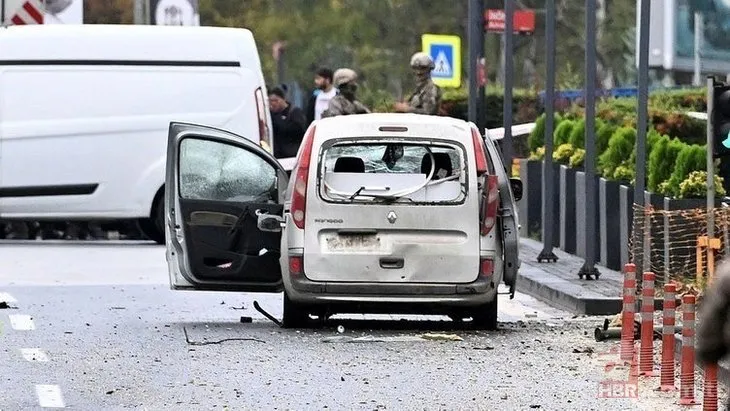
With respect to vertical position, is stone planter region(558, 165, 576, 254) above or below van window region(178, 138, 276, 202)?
below

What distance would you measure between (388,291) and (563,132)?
10.4m

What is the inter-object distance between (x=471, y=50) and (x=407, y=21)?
3803 cm

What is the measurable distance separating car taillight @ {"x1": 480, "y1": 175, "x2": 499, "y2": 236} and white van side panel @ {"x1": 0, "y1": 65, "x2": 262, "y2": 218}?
10.2 meters

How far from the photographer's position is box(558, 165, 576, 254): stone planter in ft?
76.1

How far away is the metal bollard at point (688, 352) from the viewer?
434 inches

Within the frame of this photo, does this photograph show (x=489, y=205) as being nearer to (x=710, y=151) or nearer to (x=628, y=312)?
(x=710, y=151)

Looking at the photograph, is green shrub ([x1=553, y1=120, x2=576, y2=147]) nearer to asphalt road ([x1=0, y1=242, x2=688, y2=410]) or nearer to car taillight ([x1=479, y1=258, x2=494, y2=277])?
asphalt road ([x1=0, y1=242, x2=688, y2=410])

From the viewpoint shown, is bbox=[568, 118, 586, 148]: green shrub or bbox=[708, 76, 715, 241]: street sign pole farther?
bbox=[568, 118, 586, 148]: green shrub

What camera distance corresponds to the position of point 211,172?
16672mm

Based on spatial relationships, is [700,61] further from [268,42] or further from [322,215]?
[268,42]

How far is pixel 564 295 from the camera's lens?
18.2 meters

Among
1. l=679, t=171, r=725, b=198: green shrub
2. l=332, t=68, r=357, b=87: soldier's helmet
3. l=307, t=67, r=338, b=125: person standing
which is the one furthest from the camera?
l=307, t=67, r=338, b=125: person standing

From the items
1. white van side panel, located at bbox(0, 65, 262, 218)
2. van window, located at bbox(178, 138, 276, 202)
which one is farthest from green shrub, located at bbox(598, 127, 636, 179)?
van window, located at bbox(178, 138, 276, 202)

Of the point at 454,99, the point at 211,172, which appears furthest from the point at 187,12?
the point at 211,172
